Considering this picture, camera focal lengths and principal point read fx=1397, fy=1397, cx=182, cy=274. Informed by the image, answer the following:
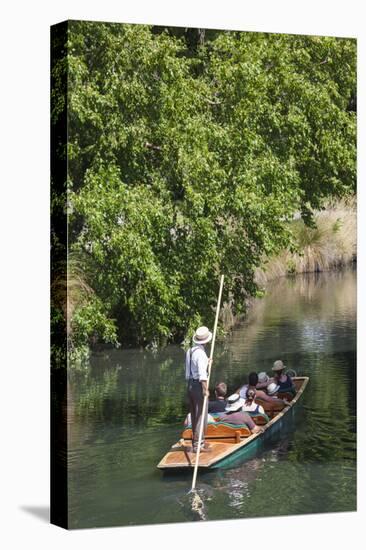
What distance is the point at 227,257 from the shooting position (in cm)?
1434

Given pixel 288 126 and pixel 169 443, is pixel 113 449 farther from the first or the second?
pixel 288 126

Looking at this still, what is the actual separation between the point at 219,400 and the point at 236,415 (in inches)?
9.4

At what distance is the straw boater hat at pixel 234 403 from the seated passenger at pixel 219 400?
54 mm

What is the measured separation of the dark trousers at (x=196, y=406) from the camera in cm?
1370

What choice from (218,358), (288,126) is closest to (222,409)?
(218,358)

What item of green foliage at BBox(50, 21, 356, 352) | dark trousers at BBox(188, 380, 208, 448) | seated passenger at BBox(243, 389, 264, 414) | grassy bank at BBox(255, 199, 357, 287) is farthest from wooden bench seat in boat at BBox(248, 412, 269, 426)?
grassy bank at BBox(255, 199, 357, 287)

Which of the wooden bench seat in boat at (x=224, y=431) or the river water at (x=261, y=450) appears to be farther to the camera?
the wooden bench seat in boat at (x=224, y=431)

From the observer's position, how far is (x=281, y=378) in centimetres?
1441

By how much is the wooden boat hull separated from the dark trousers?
0.47ft

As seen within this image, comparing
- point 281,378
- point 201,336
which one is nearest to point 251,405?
point 281,378

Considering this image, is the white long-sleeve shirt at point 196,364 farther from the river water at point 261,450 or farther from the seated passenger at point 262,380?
the seated passenger at point 262,380

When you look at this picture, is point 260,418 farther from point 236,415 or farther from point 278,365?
point 278,365

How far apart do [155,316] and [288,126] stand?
8.28ft

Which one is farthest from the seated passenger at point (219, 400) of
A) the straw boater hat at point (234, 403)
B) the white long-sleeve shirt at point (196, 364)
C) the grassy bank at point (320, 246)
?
the grassy bank at point (320, 246)
